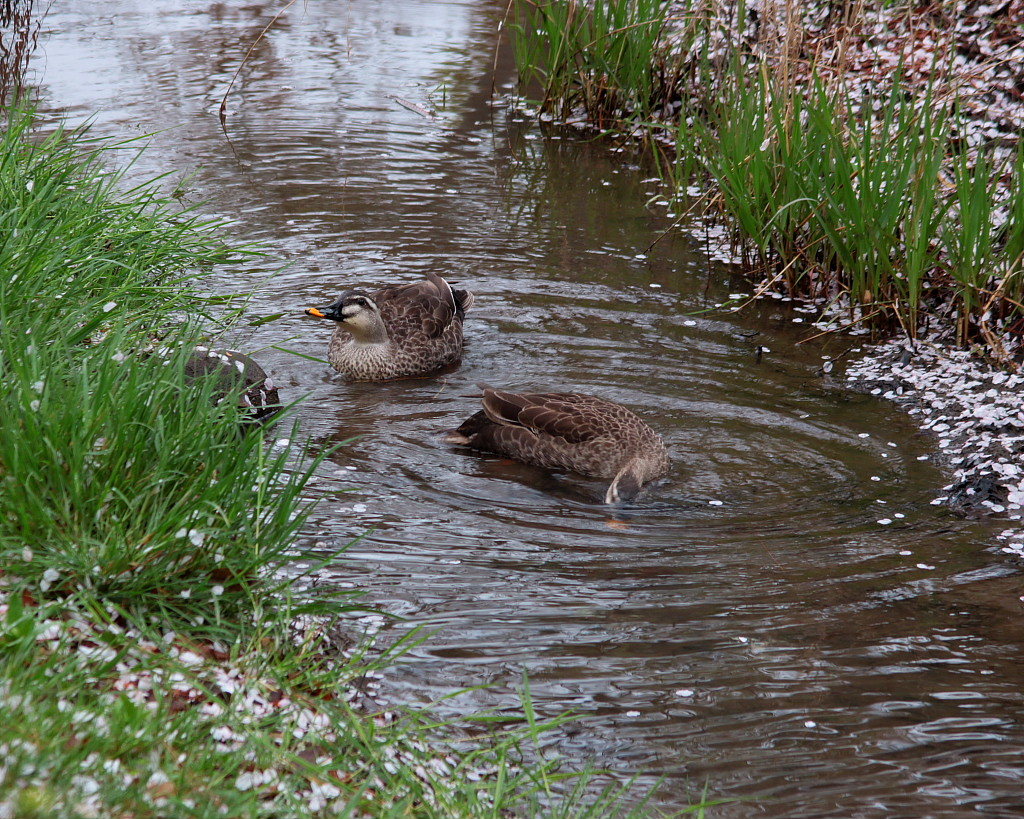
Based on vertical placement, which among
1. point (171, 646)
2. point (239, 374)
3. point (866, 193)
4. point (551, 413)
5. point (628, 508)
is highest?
point (866, 193)

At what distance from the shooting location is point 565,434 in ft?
21.9

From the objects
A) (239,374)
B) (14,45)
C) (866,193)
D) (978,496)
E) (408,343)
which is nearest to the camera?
(978,496)

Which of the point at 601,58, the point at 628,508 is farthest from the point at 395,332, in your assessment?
the point at 601,58

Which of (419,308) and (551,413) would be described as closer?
(551,413)

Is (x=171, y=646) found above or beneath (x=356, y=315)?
above

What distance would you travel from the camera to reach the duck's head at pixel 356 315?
760 centimetres

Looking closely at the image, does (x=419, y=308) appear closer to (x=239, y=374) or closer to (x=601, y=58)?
(x=239, y=374)

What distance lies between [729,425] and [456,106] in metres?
7.61

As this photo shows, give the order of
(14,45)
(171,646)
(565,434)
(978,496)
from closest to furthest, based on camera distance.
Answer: (171,646) < (978,496) < (565,434) < (14,45)

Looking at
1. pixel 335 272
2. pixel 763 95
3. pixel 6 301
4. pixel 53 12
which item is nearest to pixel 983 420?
pixel 763 95

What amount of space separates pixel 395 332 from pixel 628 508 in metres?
2.60

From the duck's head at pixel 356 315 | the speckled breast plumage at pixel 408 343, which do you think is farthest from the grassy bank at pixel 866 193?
the duck's head at pixel 356 315

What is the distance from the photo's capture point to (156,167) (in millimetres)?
10656

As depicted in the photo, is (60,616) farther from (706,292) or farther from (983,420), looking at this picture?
(706,292)
